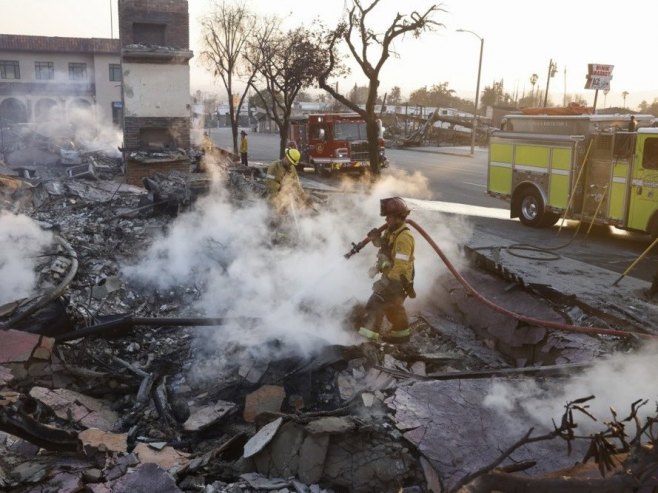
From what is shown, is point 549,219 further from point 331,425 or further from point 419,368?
point 331,425

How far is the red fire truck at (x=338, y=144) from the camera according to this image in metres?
23.5

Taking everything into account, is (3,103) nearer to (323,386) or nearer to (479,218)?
(479,218)

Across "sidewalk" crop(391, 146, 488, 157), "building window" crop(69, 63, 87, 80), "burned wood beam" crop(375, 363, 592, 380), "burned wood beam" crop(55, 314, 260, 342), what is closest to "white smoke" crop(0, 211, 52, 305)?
"burned wood beam" crop(55, 314, 260, 342)

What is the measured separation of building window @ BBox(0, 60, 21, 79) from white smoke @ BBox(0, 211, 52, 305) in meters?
45.6

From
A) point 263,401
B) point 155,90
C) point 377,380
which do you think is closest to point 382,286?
point 377,380

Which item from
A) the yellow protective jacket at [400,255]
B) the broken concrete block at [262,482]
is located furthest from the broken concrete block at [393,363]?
the broken concrete block at [262,482]

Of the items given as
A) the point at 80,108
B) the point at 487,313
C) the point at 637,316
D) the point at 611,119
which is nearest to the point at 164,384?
the point at 487,313

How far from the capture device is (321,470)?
3.87 meters

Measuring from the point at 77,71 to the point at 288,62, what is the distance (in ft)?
96.5

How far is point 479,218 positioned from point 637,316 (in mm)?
8352

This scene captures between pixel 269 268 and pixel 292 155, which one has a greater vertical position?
pixel 292 155

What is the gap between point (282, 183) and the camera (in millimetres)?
10367

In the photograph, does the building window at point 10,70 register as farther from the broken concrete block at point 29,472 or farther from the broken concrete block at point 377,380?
the broken concrete block at point 377,380

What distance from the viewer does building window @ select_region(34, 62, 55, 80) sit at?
48.3m
